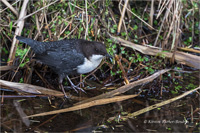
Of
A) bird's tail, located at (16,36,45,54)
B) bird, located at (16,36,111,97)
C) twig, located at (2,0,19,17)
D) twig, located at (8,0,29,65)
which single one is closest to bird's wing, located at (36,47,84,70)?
bird, located at (16,36,111,97)

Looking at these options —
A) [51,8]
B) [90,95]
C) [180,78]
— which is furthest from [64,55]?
[180,78]

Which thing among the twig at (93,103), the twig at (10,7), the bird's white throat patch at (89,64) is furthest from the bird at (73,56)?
the twig at (10,7)

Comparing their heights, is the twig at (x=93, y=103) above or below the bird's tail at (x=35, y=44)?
below

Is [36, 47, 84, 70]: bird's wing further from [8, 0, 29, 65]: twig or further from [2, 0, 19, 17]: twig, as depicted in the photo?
[2, 0, 19, 17]: twig

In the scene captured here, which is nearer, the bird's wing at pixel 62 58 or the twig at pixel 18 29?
the bird's wing at pixel 62 58

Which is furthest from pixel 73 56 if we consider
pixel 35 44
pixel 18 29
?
pixel 18 29

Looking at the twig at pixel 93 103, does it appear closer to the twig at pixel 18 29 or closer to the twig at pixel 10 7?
the twig at pixel 18 29

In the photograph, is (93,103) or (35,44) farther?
(35,44)

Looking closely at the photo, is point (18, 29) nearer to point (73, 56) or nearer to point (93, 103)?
point (73, 56)

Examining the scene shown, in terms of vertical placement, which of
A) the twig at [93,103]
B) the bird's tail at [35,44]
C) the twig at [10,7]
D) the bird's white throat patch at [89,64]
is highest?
the twig at [10,7]

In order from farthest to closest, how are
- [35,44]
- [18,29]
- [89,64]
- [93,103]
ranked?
1. [18,29]
2. [35,44]
3. [89,64]
4. [93,103]

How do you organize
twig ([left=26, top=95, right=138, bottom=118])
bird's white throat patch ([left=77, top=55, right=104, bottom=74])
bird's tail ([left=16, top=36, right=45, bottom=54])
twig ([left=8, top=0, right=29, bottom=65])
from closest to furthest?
twig ([left=26, top=95, right=138, bottom=118]) → bird's white throat patch ([left=77, top=55, right=104, bottom=74]) → bird's tail ([left=16, top=36, right=45, bottom=54]) → twig ([left=8, top=0, right=29, bottom=65])

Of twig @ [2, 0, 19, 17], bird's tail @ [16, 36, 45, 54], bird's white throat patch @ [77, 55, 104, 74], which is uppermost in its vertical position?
twig @ [2, 0, 19, 17]

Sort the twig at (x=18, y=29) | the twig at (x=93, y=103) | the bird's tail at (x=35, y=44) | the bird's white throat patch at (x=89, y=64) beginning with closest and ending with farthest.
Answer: the twig at (x=93, y=103) → the bird's white throat patch at (x=89, y=64) → the bird's tail at (x=35, y=44) → the twig at (x=18, y=29)
